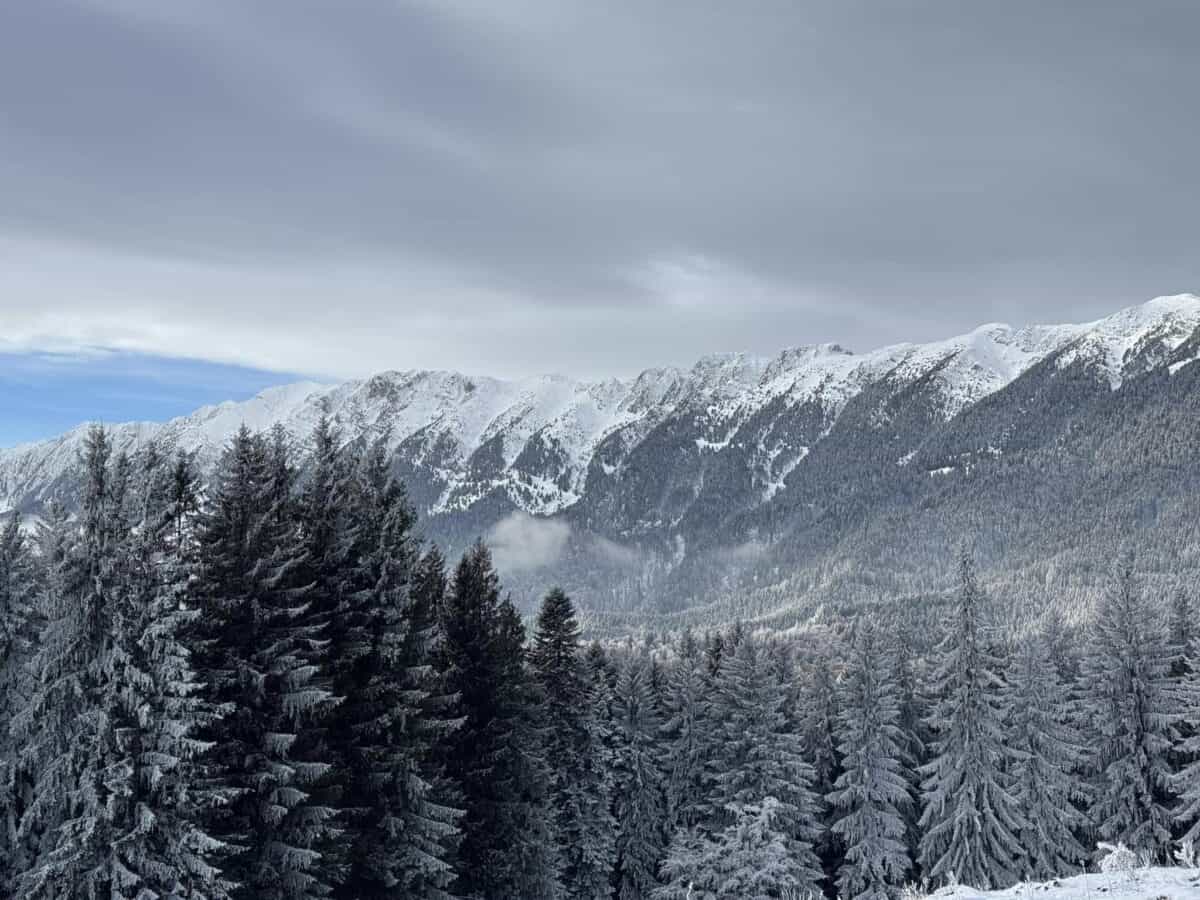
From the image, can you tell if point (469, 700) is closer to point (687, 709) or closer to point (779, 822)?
point (779, 822)

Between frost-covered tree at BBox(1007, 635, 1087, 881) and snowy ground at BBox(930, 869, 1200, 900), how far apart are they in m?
25.7

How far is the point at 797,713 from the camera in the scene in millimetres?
52906

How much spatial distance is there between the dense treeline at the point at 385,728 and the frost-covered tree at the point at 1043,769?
14cm

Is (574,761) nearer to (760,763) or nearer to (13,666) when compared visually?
(760,763)

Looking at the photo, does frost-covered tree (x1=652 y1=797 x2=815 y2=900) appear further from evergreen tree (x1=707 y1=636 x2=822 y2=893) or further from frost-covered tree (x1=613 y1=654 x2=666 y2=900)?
frost-covered tree (x1=613 y1=654 x2=666 y2=900)

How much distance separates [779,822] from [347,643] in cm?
2700

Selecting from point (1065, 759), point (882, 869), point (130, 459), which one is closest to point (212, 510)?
point (130, 459)

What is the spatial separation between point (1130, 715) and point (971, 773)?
373 inches

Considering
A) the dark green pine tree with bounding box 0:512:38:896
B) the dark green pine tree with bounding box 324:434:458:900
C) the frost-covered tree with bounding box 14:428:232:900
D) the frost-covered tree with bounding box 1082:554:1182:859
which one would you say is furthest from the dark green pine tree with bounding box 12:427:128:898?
the frost-covered tree with bounding box 1082:554:1182:859

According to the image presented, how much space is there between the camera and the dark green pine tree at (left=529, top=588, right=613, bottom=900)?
41.9 meters

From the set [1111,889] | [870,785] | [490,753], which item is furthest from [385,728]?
[870,785]

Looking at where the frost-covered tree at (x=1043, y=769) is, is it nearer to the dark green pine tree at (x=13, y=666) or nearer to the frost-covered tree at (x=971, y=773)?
the frost-covered tree at (x=971, y=773)

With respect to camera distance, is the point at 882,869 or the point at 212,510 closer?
the point at 212,510

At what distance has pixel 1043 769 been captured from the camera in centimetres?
3819
